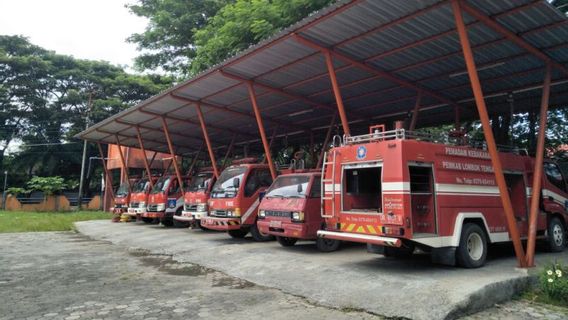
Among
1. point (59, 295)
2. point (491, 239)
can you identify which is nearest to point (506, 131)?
point (491, 239)

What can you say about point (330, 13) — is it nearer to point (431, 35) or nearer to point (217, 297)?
point (431, 35)

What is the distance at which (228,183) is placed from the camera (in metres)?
12.3

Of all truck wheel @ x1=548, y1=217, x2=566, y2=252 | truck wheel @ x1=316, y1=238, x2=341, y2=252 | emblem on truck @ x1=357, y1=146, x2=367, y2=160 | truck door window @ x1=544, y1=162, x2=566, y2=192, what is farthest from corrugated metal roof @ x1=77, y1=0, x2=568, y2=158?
truck wheel @ x1=316, y1=238, x2=341, y2=252

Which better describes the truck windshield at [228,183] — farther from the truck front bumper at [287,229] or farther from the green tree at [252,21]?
the green tree at [252,21]

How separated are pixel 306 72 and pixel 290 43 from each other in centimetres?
199

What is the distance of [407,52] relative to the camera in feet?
32.3

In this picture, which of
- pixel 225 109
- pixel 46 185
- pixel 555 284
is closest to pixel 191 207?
pixel 225 109

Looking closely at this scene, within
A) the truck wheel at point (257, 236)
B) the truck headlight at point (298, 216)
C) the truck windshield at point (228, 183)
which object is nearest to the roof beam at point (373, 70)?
the truck headlight at point (298, 216)

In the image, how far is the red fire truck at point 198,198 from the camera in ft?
45.2

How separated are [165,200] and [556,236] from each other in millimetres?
12902

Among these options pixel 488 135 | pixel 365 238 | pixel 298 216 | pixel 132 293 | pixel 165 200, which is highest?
pixel 488 135

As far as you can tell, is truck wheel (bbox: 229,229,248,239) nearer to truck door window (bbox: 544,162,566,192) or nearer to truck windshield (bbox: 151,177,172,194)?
truck windshield (bbox: 151,177,172,194)

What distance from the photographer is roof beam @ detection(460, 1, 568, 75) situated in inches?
294

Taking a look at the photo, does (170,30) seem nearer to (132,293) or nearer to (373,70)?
(373,70)
